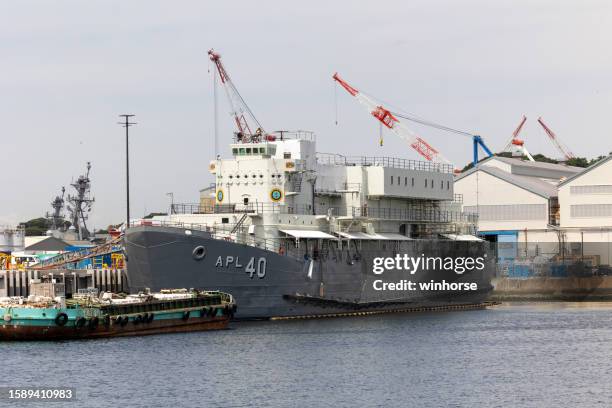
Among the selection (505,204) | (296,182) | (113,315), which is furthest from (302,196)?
(505,204)

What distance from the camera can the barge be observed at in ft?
167

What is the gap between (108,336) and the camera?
175 feet

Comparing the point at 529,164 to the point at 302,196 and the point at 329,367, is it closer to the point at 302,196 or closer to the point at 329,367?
the point at 302,196

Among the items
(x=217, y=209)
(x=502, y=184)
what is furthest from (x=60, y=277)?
(x=502, y=184)

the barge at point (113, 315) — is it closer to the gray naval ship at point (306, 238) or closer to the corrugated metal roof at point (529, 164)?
the gray naval ship at point (306, 238)

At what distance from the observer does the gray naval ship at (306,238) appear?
59.1 m

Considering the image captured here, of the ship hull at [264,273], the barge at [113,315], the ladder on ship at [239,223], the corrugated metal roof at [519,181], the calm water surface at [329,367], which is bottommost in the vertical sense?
the calm water surface at [329,367]

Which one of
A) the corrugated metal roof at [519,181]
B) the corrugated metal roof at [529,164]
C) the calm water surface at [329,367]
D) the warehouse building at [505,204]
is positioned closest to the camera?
the calm water surface at [329,367]

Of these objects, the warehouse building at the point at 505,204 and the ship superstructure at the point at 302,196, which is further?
the warehouse building at the point at 505,204

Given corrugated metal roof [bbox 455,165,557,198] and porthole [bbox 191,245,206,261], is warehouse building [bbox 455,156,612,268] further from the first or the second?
porthole [bbox 191,245,206,261]

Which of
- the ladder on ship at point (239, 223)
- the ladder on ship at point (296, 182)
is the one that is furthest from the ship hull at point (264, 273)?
the ladder on ship at point (296, 182)

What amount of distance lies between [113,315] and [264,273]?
9715 millimetres

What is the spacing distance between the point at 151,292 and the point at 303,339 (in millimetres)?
9060

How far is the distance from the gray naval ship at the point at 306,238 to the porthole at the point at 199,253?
47mm
